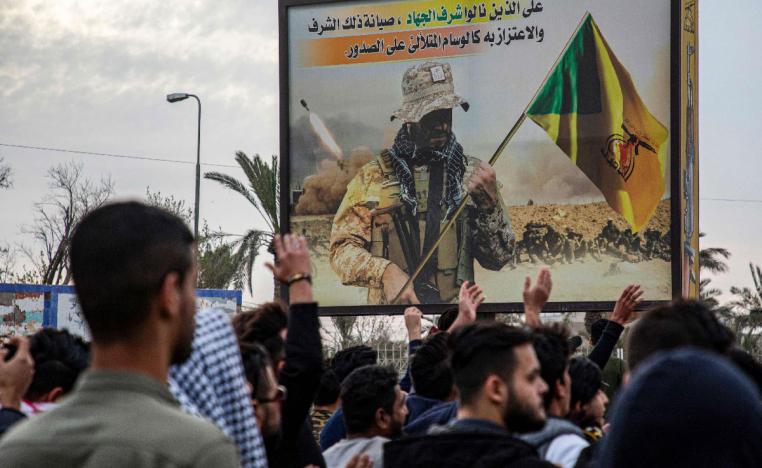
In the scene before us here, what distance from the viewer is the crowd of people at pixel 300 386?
6.32 feet

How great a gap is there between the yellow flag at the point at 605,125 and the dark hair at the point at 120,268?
47.1 feet

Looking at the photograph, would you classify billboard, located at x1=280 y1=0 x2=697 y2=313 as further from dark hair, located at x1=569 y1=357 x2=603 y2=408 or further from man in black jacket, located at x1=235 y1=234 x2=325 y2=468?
man in black jacket, located at x1=235 y1=234 x2=325 y2=468

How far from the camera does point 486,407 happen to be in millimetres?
3490

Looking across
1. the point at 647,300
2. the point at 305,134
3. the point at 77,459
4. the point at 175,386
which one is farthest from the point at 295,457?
the point at 305,134

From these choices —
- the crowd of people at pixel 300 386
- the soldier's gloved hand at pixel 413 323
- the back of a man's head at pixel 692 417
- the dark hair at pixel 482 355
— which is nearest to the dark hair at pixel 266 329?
the crowd of people at pixel 300 386

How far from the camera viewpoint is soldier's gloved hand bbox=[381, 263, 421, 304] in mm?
16391

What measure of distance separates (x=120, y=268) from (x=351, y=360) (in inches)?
187

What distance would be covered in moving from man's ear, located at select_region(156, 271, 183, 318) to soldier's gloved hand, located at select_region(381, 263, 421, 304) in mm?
14338

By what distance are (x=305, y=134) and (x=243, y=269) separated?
47.1 feet

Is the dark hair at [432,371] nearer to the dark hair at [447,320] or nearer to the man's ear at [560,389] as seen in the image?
the man's ear at [560,389]

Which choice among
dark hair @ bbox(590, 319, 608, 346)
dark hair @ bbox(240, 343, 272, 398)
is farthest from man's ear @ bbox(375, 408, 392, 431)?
dark hair @ bbox(590, 319, 608, 346)

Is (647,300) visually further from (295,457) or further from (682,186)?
(295,457)

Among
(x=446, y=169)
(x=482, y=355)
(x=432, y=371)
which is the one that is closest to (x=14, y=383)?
(x=482, y=355)

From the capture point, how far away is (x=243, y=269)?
101 feet
